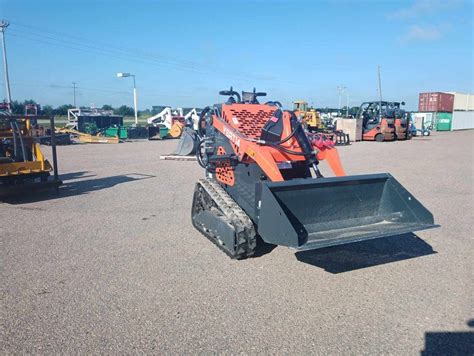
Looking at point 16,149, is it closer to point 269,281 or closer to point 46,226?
point 46,226

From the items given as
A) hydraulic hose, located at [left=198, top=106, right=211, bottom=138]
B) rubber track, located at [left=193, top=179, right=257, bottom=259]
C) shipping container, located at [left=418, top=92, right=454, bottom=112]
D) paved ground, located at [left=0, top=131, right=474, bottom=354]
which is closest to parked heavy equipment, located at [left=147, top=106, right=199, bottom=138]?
hydraulic hose, located at [left=198, top=106, right=211, bottom=138]

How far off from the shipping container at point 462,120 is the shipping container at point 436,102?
1386 mm

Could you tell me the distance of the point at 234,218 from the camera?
16.1 ft

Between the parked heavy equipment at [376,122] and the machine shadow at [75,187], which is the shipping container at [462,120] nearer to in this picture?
the parked heavy equipment at [376,122]

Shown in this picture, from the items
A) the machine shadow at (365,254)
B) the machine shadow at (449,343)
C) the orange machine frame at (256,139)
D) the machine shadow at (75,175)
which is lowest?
the machine shadow at (75,175)

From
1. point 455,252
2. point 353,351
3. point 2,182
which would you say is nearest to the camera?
point 353,351

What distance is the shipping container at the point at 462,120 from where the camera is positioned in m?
50.4

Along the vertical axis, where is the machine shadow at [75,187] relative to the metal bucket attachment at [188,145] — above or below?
below

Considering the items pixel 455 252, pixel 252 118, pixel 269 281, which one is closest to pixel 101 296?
pixel 269 281

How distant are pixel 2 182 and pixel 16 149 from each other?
856 mm

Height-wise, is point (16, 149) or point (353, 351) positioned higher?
point (16, 149)

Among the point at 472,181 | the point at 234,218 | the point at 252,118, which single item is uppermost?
the point at 252,118

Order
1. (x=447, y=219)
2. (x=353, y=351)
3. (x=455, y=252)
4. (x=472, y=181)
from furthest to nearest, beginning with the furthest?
(x=472, y=181), (x=447, y=219), (x=455, y=252), (x=353, y=351)

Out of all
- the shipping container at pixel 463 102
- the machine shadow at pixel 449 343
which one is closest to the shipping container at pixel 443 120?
the shipping container at pixel 463 102
